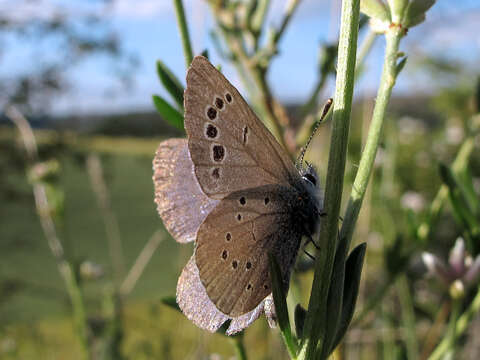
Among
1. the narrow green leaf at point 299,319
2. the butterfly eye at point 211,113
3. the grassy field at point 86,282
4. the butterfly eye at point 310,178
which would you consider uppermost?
the butterfly eye at point 211,113

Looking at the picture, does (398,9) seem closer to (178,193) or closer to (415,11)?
(415,11)

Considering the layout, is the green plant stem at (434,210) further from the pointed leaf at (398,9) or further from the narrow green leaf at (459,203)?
the pointed leaf at (398,9)

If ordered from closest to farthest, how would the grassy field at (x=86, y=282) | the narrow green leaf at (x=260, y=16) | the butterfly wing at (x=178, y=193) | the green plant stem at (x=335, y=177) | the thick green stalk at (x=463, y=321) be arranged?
the green plant stem at (x=335, y=177)
the butterfly wing at (x=178, y=193)
the thick green stalk at (x=463, y=321)
the narrow green leaf at (x=260, y=16)
the grassy field at (x=86, y=282)

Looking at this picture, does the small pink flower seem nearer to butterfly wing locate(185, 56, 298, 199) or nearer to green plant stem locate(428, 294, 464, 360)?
green plant stem locate(428, 294, 464, 360)

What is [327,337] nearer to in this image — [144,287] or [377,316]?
[377,316]

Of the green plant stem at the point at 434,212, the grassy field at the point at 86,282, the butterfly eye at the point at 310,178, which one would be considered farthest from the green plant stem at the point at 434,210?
the grassy field at the point at 86,282

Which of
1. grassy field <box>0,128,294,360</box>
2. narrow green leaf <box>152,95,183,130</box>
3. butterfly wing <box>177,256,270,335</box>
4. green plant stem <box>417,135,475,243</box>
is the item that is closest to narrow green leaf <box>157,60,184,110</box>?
narrow green leaf <box>152,95,183,130</box>

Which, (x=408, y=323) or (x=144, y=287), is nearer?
(x=408, y=323)

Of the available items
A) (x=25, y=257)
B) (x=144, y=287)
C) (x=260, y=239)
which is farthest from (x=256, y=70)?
(x=25, y=257)
